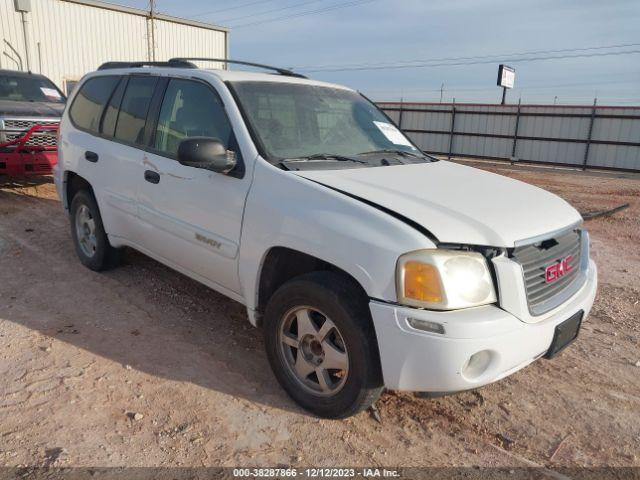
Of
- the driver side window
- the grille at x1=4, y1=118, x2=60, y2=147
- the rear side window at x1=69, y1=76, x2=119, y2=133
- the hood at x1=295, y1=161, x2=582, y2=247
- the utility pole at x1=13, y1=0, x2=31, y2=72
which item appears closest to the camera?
the hood at x1=295, y1=161, x2=582, y2=247

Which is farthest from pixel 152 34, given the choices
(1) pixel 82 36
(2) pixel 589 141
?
(2) pixel 589 141

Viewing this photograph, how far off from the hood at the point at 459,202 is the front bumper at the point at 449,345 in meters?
0.36

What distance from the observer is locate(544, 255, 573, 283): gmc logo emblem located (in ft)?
8.84

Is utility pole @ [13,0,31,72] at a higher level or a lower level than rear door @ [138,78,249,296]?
higher

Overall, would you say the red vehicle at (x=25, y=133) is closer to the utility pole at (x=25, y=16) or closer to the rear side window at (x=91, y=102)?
the rear side window at (x=91, y=102)

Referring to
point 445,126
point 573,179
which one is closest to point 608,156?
point 573,179

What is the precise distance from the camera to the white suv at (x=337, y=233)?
240 centimetres

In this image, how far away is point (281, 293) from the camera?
288cm

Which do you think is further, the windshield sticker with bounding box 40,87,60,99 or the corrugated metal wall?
the corrugated metal wall

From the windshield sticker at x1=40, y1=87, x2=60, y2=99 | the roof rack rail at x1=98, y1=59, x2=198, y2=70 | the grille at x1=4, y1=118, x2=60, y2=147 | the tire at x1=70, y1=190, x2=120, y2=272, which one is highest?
the roof rack rail at x1=98, y1=59, x2=198, y2=70

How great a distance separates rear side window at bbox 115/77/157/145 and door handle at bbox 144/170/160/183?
325 mm

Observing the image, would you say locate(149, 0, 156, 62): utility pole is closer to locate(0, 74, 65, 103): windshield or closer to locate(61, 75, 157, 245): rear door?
locate(0, 74, 65, 103): windshield

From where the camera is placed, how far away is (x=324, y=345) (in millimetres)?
2744

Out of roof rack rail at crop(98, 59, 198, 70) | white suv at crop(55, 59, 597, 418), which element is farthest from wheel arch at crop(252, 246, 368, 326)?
roof rack rail at crop(98, 59, 198, 70)
